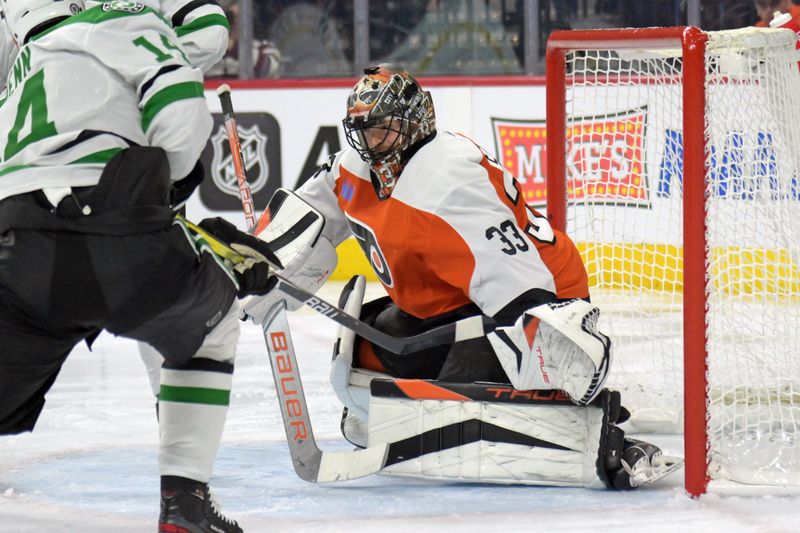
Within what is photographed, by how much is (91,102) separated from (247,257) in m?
0.38

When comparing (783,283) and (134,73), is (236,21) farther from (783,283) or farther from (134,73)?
(134,73)

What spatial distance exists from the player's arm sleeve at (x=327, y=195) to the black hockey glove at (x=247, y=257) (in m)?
0.79

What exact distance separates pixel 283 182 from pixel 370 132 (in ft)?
11.5

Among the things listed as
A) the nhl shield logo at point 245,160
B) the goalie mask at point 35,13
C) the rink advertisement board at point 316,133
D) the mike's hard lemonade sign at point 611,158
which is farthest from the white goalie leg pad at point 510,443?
the nhl shield logo at point 245,160

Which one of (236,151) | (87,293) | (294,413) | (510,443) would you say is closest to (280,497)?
(294,413)

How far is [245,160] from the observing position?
6230 mm

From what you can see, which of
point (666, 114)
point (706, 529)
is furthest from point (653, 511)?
point (666, 114)

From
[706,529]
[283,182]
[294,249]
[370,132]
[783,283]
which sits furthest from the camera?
[283,182]

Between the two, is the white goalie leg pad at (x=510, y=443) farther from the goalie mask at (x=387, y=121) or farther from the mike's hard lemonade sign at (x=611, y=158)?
the mike's hard lemonade sign at (x=611, y=158)

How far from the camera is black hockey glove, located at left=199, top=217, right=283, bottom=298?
87.0 inches

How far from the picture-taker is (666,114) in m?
3.98

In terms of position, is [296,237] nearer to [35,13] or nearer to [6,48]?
[6,48]

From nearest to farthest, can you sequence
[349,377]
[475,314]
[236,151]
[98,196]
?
1. [98,196]
2. [475,314]
3. [349,377]
4. [236,151]

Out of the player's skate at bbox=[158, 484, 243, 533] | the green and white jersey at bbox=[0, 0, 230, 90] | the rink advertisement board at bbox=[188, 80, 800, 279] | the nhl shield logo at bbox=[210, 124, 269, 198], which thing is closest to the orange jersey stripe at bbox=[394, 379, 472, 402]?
the player's skate at bbox=[158, 484, 243, 533]
